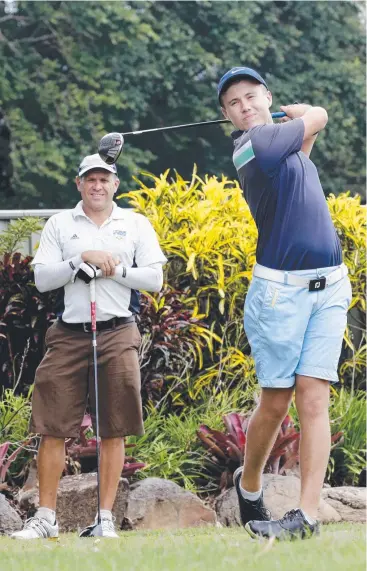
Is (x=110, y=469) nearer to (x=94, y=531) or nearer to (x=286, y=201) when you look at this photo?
(x=94, y=531)

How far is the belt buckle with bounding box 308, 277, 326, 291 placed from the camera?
17.5ft

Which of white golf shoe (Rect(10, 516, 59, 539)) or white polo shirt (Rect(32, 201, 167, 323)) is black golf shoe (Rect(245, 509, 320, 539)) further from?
white polo shirt (Rect(32, 201, 167, 323))

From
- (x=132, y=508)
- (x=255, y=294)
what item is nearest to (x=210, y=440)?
(x=132, y=508)

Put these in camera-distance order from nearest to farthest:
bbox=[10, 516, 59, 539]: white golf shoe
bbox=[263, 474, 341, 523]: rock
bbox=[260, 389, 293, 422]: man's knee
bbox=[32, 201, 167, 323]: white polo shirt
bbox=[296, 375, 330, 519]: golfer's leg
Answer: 1. bbox=[296, 375, 330, 519]: golfer's leg
2. bbox=[260, 389, 293, 422]: man's knee
3. bbox=[10, 516, 59, 539]: white golf shoe
4. bbox=[32, 201, 167, 323]: white polo shirt
5. bbox=[263, 474, 341, 523]: rock

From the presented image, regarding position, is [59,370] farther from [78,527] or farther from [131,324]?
[78,527]

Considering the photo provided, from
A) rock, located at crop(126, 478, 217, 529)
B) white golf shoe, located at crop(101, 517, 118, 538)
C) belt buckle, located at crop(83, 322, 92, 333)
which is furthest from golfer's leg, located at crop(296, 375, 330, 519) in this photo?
rock, located at crop(126, 478, 217, 529)

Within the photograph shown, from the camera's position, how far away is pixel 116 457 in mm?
6605

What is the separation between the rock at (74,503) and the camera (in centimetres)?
704

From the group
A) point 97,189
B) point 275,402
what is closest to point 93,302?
point 97,189

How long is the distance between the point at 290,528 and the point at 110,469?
1.69 meters

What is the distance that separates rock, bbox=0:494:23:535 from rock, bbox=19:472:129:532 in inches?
10.7

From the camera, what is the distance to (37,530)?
20.7ft

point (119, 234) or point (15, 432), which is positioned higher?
point (119, 234)

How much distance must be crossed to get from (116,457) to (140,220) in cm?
136
